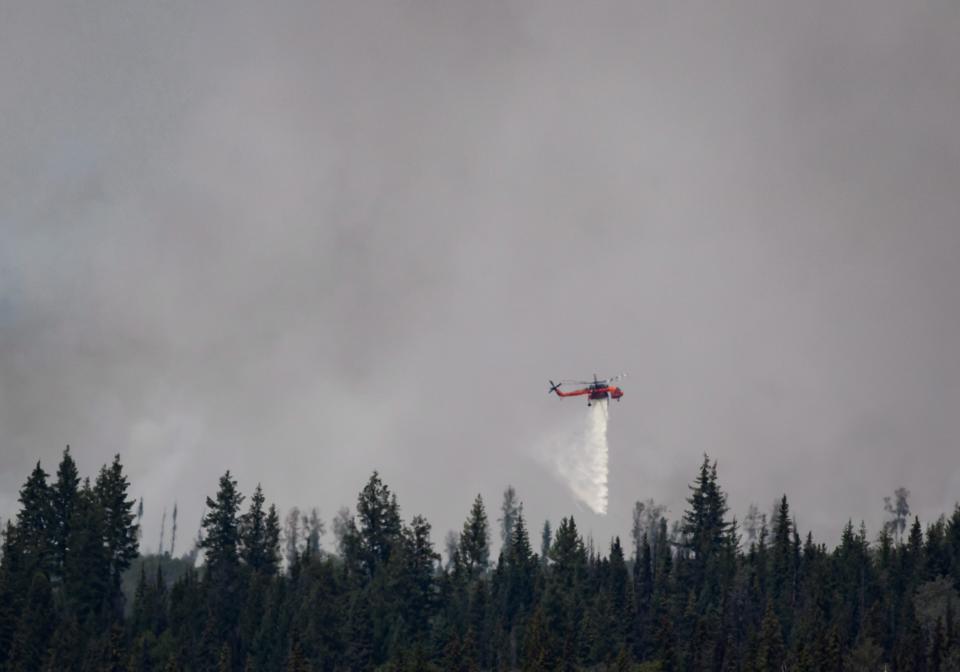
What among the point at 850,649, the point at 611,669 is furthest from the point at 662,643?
the point at 850,649

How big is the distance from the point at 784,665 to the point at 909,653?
16.6 metres

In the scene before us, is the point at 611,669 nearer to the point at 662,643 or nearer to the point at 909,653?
the point at 662,643

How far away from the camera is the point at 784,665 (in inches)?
7441

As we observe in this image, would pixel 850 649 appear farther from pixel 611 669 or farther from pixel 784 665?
pixel 611 669

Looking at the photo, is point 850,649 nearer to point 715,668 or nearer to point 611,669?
point 715,668

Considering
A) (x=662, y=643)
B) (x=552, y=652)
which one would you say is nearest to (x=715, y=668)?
(x=662, y=643)

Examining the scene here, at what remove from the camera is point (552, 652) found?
200 m

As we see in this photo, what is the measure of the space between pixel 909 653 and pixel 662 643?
31.6 meters

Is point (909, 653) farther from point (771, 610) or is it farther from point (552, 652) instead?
point (552, 652)

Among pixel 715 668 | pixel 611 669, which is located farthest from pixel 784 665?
pixel 611 669

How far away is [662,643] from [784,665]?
17647 mm

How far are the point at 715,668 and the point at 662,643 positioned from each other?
7991 millimetres

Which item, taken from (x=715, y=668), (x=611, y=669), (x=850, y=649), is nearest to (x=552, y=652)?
(x=611, y=669)

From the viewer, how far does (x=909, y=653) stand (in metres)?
191
